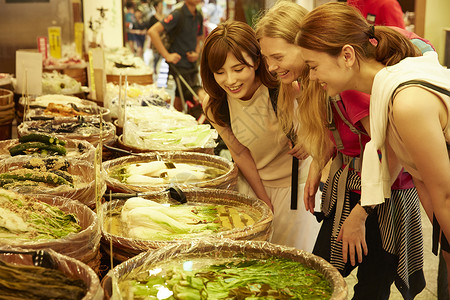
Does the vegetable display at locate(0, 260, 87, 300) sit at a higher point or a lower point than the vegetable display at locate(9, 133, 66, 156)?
higher

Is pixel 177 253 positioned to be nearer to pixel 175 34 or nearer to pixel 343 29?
pixel 343 29

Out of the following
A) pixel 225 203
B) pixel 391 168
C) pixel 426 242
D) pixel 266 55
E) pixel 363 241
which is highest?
pixel 266 55

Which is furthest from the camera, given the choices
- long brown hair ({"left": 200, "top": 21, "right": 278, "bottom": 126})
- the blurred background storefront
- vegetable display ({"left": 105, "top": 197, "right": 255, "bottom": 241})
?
the blurred background storefront

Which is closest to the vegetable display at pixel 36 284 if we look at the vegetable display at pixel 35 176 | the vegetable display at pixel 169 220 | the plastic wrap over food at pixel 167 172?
the vegetable display at pixel 169 220

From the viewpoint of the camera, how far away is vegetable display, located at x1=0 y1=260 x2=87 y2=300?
1.23 m

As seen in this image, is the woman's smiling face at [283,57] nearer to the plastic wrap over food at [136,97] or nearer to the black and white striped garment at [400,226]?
the black and white striped garment at [400,226]

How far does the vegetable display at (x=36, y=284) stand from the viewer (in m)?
1.23

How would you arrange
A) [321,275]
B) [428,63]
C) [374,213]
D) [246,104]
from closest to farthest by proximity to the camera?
[321,275]
[428,63]
[374,213]
[246,104]

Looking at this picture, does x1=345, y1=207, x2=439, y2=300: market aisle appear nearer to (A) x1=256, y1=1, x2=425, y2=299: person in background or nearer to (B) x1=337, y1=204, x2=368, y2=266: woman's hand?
(A) x1=256, y1=1, x2=425, y2=299: person in background

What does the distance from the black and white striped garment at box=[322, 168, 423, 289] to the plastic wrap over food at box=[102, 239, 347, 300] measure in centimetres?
85

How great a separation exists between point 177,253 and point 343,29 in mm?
967

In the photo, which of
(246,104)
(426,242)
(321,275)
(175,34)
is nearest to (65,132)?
(246,104)

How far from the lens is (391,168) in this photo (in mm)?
2242

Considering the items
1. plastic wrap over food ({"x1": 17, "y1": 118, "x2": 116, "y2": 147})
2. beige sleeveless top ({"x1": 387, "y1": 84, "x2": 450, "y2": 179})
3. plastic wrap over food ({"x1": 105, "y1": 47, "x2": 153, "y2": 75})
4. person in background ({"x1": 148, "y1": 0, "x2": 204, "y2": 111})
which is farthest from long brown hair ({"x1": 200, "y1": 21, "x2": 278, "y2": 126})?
person in background ({"x1": 148, "y1": 0, "x2": 204, "y2": 111})
